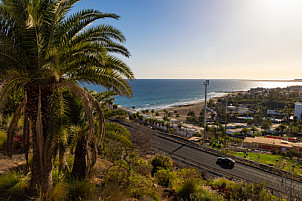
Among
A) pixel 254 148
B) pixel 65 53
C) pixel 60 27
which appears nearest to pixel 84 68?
pixel 65 53

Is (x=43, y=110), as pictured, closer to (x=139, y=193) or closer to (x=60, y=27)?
(x=60, y=27)

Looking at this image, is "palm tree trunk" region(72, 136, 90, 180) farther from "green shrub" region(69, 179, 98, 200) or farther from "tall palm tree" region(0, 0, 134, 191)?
"tall palm tree" region(0, 0, 134, 191)

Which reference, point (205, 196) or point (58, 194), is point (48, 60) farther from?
point (205, 196)

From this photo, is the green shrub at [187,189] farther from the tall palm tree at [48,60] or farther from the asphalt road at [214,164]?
the asphalt road at [214,164]

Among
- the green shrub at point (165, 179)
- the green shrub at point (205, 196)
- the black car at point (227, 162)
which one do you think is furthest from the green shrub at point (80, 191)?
the black car at point (227, 162)

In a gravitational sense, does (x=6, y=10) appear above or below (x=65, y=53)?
above

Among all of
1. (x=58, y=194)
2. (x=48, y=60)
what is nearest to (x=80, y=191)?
(x=58, y=194)

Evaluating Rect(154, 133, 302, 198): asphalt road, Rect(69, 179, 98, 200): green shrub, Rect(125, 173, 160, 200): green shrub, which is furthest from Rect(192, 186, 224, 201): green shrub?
Rect(154, 133, 302, 198): asphalt road

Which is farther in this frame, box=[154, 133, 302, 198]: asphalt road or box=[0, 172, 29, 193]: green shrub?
box=[154, 133, 302, 198]: asphalt road
